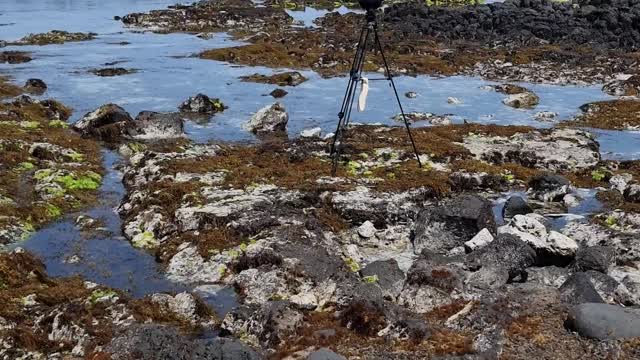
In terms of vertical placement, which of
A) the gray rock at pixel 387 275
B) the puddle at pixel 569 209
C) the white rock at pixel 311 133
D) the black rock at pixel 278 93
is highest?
the black rock at pixel 278 93

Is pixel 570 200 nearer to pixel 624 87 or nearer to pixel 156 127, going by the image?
pixel 156 127

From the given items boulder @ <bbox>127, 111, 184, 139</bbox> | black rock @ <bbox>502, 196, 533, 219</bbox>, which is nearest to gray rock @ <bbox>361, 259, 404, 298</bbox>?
black rock @ <bbox>502, 196, 533, 219</bbox>

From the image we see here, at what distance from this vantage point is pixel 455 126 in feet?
91.7

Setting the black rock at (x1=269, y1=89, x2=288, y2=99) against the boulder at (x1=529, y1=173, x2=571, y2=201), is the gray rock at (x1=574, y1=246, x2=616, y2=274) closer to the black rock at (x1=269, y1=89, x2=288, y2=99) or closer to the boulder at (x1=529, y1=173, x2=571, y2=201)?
the boulder at (x1=529, y1=173, x2=571, y2=201)

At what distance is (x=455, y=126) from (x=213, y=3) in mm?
80876

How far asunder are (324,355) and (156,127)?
20335 mm

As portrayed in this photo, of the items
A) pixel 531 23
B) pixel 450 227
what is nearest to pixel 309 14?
pixel 531 23

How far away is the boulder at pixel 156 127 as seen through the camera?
26.7m

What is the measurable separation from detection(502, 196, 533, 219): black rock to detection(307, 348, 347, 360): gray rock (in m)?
10.7

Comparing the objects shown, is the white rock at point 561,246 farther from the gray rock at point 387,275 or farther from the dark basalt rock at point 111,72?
the dark basalt rock at point 111,72

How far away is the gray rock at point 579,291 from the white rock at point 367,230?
5791 mm

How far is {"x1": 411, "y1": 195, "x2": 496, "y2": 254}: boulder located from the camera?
15602 mm

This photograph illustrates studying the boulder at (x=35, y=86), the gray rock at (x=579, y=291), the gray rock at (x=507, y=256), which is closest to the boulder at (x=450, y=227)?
the gray rock at (x=507, y=256)

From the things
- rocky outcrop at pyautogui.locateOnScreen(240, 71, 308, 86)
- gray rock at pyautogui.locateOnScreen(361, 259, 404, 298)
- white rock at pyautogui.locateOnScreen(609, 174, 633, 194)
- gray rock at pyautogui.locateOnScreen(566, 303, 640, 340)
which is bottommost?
gray rock at pyautogui.locateOnScreen(361, 259, 404, 298)
